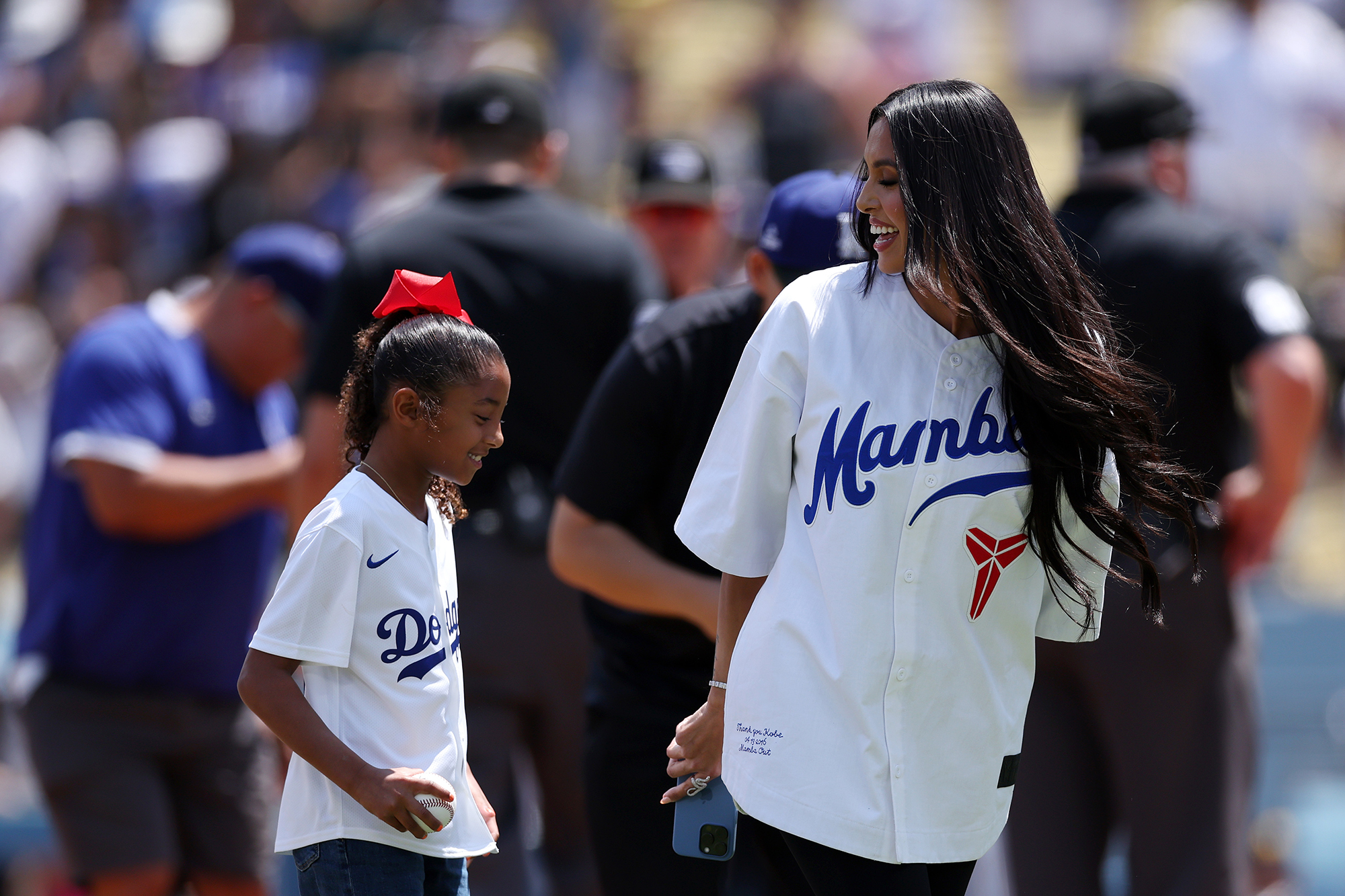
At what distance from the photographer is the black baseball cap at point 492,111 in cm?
409

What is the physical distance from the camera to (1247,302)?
3.85 meters

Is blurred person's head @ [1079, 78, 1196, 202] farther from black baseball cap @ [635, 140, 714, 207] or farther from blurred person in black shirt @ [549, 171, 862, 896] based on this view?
black baseball cap @ [635, 140, 714, 207]

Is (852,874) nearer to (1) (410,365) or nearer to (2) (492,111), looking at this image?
(1) (410,365)

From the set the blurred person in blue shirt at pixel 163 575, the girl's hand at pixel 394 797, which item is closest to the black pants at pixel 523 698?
the blurred person in blue shirt at pixel 163 575

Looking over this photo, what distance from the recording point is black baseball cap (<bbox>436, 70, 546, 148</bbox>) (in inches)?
161

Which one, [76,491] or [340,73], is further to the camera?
[340,73]

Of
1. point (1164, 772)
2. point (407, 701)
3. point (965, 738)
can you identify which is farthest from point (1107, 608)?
point (407, 701)

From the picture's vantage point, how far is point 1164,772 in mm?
3840

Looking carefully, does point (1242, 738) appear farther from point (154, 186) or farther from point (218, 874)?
point (154, 186)

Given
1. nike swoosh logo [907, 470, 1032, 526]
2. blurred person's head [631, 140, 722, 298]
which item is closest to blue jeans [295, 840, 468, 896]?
nike swoosh logo [907, 470, 1032, 526]

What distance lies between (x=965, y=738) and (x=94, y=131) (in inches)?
430

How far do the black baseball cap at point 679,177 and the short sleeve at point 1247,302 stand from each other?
188 centimetres

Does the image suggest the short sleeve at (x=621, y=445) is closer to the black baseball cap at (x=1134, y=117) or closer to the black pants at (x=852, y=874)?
the black pants at (x=852, y=874)

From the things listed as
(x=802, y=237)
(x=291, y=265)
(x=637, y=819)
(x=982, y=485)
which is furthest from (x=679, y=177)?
(x=982, y=485)
